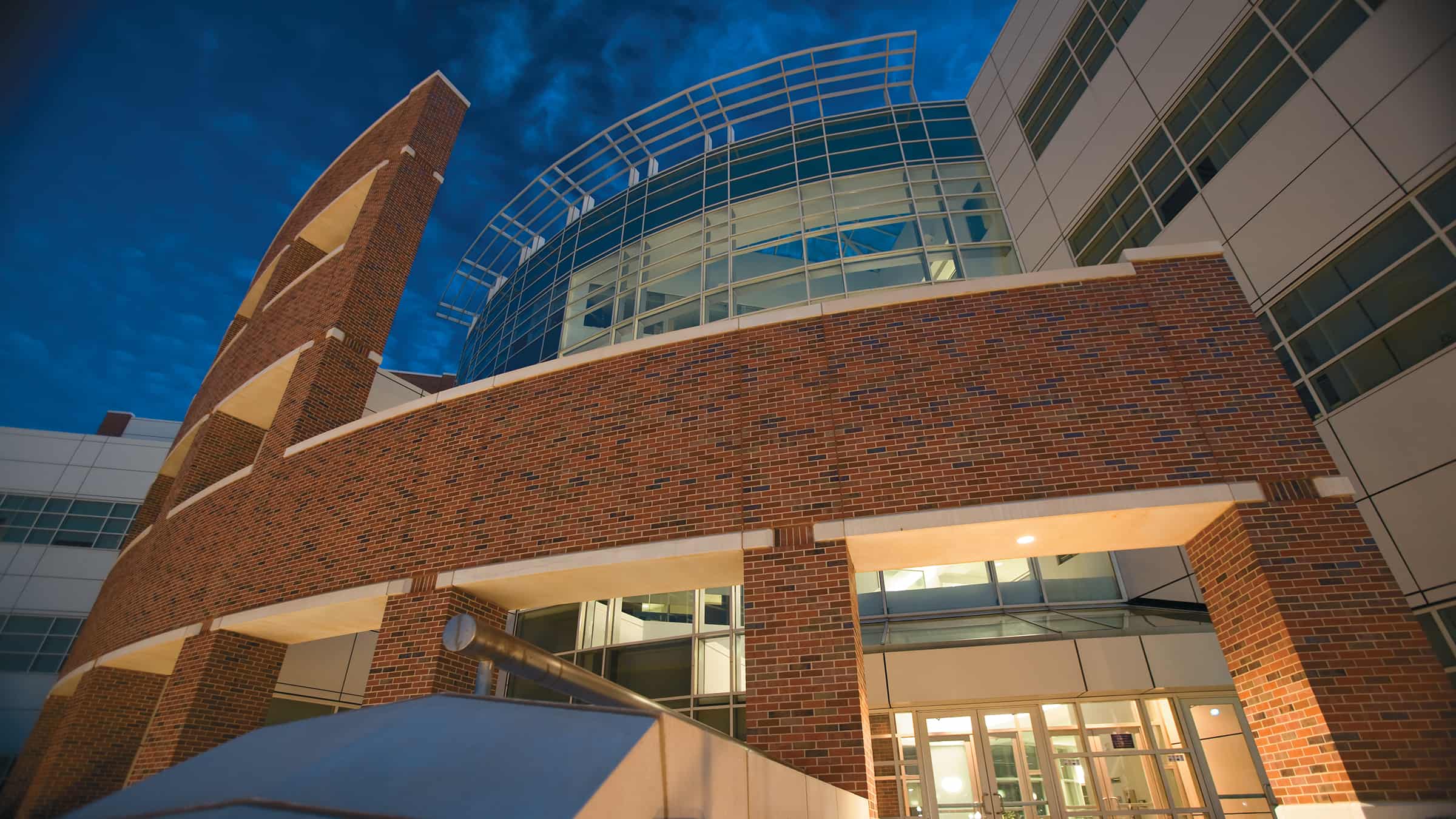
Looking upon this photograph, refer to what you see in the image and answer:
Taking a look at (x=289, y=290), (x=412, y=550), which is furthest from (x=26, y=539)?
(x=412, y=550)

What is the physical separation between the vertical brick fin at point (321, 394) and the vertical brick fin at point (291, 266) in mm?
5831

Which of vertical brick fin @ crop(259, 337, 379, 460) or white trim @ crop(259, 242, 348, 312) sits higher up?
white trim @ crop(259, 242, 348, 312)

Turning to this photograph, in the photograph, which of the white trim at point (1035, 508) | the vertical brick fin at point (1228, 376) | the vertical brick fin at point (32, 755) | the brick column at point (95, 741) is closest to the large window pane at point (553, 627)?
the brick column at point (95, 741)

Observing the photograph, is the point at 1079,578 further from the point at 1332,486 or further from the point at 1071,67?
the point at 1071,67

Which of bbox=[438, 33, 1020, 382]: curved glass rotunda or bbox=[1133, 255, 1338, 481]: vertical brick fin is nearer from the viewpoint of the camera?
bbox=[1133, 255, 1338, 481]: vertical brick fin

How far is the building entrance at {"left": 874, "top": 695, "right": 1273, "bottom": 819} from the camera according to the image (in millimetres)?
11406

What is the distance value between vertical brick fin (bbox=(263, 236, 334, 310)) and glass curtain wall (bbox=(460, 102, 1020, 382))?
21.4 feet

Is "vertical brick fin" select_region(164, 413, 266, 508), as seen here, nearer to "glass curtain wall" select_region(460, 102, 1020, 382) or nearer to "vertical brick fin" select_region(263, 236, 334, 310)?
"vertical brick fin" select_region(263, 236, 334, 310)

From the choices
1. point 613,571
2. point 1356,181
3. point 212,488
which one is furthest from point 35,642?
point 1356,181

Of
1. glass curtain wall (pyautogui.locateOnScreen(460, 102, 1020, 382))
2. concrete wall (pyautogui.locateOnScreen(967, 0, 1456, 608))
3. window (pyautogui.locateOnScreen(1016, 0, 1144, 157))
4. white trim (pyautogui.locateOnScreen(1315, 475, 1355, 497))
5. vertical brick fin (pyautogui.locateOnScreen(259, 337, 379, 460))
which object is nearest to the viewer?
white trim (pyautogui.locateOnScreen(1315, 475, 1355, 497))

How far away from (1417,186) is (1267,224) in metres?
2.17

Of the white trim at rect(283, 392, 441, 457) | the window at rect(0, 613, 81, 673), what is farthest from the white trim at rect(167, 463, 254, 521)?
the window at rect(0, 613, 81, 673)

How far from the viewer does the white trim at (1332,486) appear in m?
7.46

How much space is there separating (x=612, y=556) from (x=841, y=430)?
135 inches
